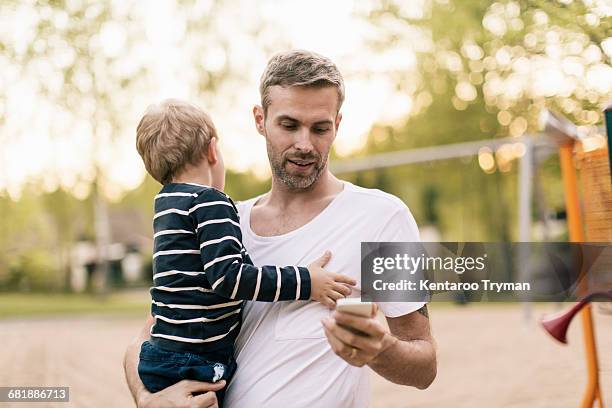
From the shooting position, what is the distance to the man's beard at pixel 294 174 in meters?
1.63

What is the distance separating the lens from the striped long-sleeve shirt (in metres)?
1.45

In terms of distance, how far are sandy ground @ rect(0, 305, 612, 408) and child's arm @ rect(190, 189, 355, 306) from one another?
58 cm

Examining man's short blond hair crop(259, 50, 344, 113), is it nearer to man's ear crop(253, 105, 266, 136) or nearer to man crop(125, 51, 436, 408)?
man crop(125, 51, 436, 408)

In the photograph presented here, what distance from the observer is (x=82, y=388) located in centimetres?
579

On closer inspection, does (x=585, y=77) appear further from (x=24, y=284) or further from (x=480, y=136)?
(x=24, y=284)

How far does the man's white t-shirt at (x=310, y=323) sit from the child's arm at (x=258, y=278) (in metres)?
0.06

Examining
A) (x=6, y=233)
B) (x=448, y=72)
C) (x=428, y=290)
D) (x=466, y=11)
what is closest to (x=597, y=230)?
(x=428, y=290)

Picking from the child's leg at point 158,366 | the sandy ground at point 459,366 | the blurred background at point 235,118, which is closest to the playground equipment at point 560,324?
the sandy ground at point 459,366

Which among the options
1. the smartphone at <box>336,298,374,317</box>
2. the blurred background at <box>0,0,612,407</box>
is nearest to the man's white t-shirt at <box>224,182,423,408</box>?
the smartphone at <box>336,298,374,317</box>

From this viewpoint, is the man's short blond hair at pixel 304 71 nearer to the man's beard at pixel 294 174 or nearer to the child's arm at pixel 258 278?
the man's beard at pixel 294 174

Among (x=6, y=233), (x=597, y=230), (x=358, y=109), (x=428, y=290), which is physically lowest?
(x=428, y=290)

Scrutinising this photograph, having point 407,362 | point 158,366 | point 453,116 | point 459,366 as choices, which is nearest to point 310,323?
point 407,362

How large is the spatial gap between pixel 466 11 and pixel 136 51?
7.71 metres

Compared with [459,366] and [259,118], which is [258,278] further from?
[459,366]
